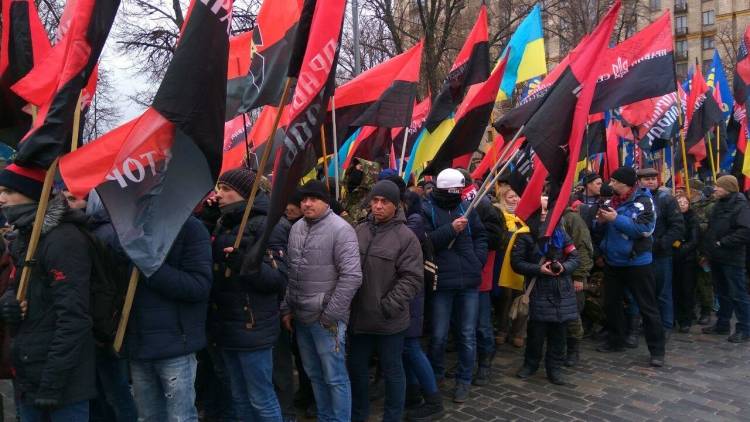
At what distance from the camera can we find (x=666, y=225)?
695cm

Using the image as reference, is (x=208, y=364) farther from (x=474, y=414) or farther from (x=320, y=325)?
(x=474, y=414)

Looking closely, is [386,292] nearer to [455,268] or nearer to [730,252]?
[455,268]

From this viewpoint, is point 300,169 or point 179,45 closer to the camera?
point 179,45

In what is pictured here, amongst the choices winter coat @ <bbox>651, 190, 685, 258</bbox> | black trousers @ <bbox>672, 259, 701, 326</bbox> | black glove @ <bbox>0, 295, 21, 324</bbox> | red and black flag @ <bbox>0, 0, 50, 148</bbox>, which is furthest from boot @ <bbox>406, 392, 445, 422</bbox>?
black trousers @ <bbox>672, 259, 701, 326</bbox>

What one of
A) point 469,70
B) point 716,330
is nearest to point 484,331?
point 469,70

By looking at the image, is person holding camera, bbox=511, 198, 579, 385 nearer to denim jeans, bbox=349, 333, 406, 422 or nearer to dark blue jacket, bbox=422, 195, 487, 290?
dark blue jacket, bbox=422, 195, 487, 290

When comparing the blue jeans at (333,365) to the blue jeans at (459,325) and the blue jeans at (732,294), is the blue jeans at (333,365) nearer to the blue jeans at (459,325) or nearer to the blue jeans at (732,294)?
the blue jeans at (459,325)

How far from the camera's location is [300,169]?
357 cm

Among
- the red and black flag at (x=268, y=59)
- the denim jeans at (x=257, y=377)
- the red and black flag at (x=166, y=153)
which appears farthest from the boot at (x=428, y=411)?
the red and black flag at (x=268, y=59)

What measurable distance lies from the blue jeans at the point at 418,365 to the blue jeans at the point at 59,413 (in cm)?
237

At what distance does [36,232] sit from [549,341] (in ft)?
15.1

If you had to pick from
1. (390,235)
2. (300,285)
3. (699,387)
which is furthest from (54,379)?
(699,387)

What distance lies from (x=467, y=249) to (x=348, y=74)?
21.3 meters

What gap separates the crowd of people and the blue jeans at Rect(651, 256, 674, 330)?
3cm
